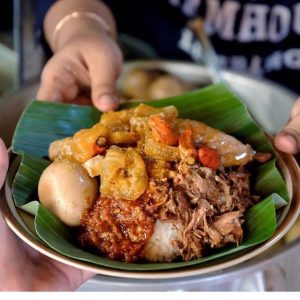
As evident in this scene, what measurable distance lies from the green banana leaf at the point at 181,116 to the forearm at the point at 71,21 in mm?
342

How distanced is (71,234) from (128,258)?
129 mm

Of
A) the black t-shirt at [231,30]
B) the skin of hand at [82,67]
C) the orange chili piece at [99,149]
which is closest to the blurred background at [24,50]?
the black t-shirt at [231,30]

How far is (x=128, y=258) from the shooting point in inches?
34.7

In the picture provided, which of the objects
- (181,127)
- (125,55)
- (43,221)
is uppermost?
(181,127)

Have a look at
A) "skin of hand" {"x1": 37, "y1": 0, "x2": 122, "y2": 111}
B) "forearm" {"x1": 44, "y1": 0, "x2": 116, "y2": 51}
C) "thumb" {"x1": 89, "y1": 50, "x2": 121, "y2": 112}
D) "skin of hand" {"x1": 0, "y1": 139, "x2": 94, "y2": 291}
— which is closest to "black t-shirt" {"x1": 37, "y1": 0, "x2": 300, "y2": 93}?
"forearm" {"x1": 44, "y1": 0, "x2": 116, "y2": 51}

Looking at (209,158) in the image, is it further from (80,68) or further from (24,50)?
(24,50)

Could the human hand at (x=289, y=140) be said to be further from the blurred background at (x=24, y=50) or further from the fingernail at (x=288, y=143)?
the blurred background at (x=24, y=50)

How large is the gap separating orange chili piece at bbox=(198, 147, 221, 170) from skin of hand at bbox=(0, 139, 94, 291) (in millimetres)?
291

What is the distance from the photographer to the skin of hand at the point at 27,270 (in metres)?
0.91

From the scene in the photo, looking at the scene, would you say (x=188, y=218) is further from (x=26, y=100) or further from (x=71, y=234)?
(x=26, y=100)

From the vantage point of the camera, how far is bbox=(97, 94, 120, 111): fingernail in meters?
1.16

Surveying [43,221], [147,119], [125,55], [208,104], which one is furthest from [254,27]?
[43,221]

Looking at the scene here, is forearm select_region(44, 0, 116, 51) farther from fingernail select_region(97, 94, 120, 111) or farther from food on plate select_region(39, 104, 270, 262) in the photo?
food on plate select_region(39, 104, 270, 262)

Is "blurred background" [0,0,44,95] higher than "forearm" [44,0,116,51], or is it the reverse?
"forearm" [44,0,116,51]
